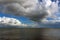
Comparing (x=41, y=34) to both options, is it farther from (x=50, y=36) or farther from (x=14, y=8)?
(x=14, y=8)

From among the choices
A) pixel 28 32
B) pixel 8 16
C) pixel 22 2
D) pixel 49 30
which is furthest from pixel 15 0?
pixel 49 30

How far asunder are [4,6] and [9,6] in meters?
0.10

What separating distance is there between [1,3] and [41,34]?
1003mm

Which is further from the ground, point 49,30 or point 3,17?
point 3,17


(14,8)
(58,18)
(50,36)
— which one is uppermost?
(14,8)

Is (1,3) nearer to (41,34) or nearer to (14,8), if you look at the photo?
(14,8)

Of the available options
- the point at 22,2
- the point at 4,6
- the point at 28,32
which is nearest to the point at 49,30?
the point at 28,32

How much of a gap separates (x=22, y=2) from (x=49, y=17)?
24.0 inches

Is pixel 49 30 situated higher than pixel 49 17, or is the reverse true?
pixel 49 17

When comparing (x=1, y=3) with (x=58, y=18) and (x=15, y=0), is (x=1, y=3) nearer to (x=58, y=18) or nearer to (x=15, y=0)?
(x=15, y=0)

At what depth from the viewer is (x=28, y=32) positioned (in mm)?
3104

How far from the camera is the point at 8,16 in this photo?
3105mm

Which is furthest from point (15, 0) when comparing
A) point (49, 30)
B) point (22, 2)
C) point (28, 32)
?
point (49, 30)

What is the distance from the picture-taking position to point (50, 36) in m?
3.09
